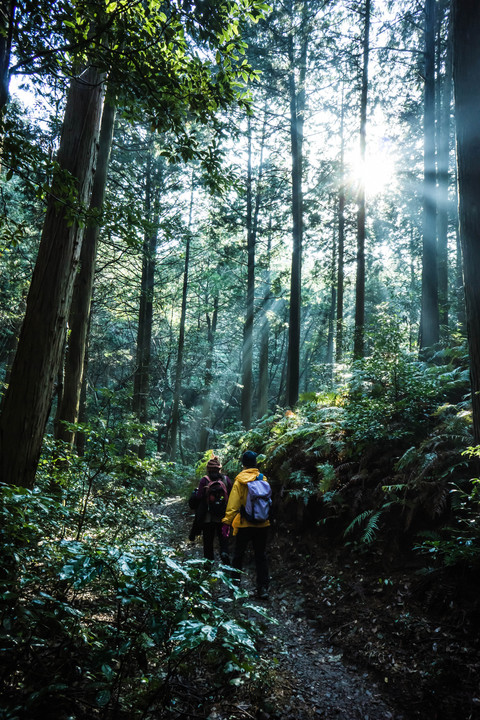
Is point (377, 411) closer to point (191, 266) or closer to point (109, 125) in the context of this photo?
point (109, 125)

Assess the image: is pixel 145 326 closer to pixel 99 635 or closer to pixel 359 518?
pixel 359 518

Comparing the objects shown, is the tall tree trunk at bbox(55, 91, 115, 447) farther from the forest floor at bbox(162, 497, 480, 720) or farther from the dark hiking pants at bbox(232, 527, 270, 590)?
the forest floor at bbox(162, 497, 480, 720)

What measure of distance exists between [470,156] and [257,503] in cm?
550

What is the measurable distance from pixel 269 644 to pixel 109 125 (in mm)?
9644

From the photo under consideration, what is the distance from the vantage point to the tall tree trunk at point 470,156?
4.36m

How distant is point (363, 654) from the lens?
4.18m

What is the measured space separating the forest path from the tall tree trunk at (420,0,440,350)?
29.8 ft

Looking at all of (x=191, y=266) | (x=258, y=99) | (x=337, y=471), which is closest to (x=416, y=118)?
(x=258, y=99)

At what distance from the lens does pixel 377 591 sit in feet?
16.0

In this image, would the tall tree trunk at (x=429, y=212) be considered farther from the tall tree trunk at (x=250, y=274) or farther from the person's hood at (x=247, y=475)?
the tall tree trunk at (x=250, y=274)

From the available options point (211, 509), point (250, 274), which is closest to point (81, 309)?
point (211, 509)

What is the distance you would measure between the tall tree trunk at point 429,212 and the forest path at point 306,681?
29.8 ft

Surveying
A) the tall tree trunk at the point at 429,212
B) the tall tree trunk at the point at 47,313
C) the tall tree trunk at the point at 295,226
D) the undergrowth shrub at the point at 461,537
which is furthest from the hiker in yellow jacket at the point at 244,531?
the tall tree trunk at the point at 429,212

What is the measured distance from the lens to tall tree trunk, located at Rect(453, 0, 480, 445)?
436 centimetres
